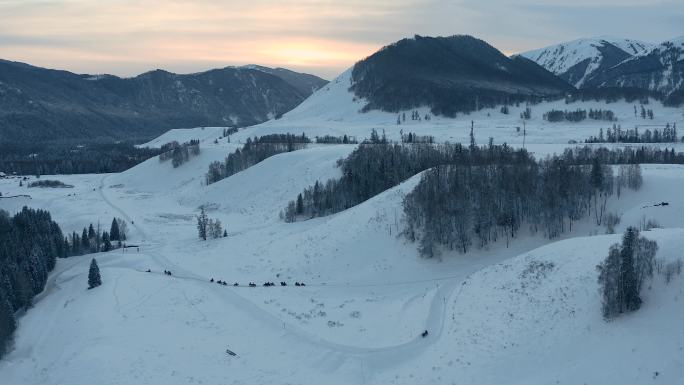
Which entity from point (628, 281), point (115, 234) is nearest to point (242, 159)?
point (115, 234)

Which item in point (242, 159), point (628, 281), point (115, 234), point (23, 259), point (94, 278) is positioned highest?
point (242, 159)

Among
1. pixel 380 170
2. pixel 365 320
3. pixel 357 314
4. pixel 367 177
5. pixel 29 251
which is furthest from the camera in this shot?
pixel 380 170

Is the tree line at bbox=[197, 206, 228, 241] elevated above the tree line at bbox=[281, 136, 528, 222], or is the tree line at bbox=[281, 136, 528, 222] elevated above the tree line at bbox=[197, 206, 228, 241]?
the tree line at bbox=[281, 136, 528, 222]

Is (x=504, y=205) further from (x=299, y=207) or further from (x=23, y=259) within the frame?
(x=23, y=259)

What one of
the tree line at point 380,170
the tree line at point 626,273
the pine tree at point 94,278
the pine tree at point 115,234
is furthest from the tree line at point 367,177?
the tree line at point 626,273

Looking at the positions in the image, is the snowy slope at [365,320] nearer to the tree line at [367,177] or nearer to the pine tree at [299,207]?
the tree line at [367,177]

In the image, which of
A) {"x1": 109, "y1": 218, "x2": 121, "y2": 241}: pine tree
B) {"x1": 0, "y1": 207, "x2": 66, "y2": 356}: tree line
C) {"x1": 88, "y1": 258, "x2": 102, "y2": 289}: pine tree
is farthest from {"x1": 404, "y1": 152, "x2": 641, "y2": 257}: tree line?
{"x1": 109, "y1": 218, "x2": 121, "y2": 241}: pine tree

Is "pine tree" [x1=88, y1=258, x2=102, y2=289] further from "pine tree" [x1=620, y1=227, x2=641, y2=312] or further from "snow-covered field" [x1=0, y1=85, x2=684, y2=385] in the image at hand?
"pine tree" [x1=620, y1=227, x2=641, y2=312]

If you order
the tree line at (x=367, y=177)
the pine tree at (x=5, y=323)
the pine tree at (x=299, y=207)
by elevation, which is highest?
the tree line at (x=367, y=177)
